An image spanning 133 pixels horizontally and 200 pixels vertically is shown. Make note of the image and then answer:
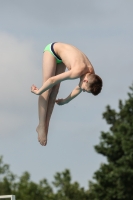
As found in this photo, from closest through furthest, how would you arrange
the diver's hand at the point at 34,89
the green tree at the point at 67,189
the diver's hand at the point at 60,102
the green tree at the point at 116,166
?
the diver's hand at the point at 34,89
the diver's hand at the point at 60,102
the green tree at the point at 116,166
the green tree at the point at 67,189

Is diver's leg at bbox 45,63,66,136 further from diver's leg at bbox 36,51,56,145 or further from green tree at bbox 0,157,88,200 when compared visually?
green tree at bbox 0,157,88,200

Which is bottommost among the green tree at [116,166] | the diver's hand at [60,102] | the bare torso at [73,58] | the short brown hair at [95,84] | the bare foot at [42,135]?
the bare foot at [42,135]

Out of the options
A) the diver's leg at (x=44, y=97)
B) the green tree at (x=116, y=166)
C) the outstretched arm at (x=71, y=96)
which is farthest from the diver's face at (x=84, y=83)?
the green tree at (x=116, y=166)

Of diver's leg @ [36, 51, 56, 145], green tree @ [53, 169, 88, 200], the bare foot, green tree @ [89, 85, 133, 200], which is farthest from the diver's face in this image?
green tree @ [53, 169, 88, 200]

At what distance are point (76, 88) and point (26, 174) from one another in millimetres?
58490

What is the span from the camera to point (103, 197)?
2351 inches

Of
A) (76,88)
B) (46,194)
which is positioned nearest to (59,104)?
(76,88)

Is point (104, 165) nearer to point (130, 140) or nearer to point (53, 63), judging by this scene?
point (130, 140)

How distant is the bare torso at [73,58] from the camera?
16.0m

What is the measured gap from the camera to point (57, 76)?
16141 mm

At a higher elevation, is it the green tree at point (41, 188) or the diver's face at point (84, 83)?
the green tree at point (41, 188)

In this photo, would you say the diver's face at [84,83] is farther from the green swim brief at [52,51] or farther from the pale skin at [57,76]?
the green swim brief at [52,51]

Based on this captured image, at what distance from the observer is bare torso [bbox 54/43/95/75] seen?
1603 cm

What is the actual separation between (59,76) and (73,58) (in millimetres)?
481
